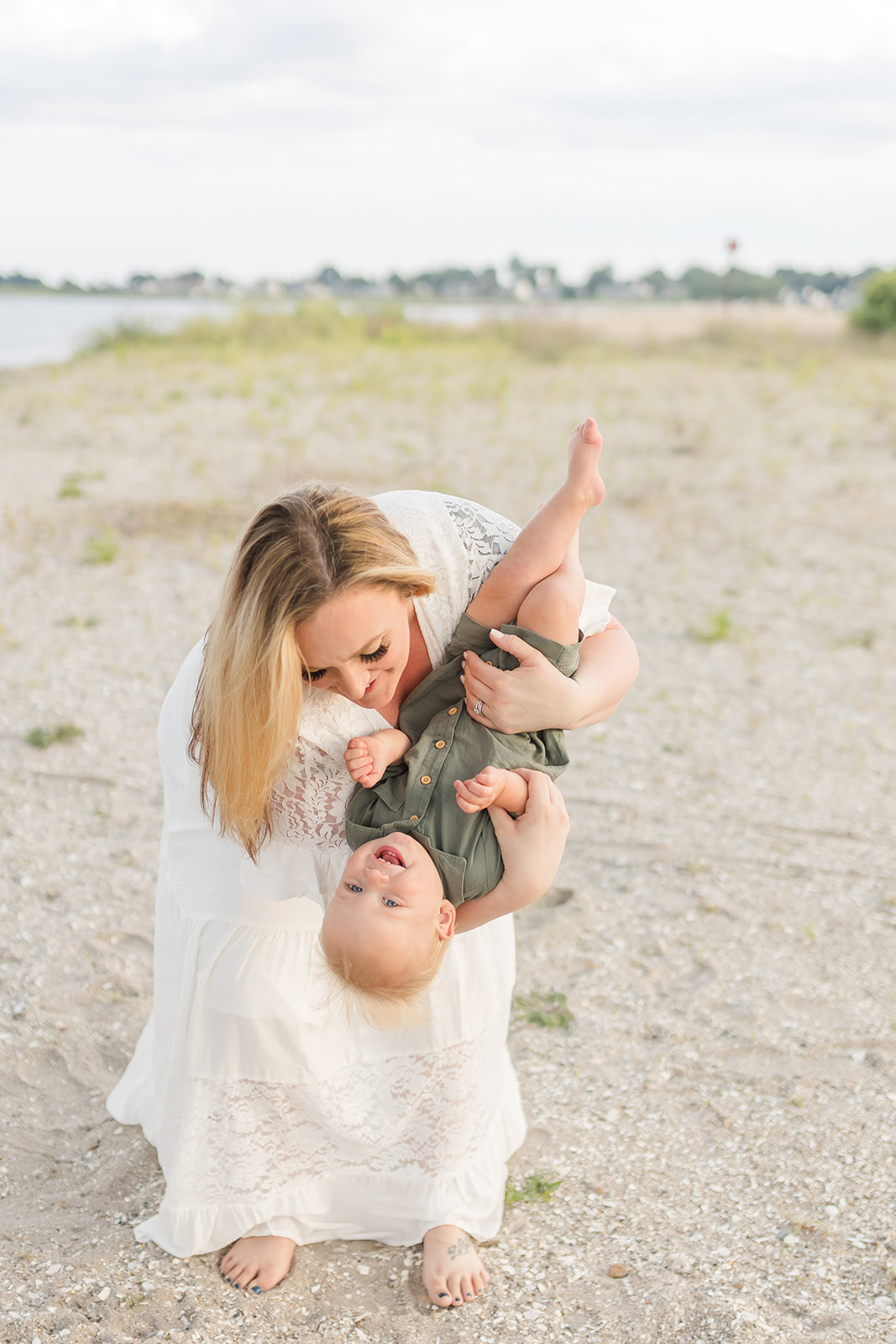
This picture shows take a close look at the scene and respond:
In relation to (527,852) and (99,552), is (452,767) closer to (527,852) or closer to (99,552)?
(527,852)

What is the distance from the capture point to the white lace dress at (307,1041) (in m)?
1.96

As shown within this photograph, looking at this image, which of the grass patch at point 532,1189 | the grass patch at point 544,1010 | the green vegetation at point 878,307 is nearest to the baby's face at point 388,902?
the grass patch at point 532,1189

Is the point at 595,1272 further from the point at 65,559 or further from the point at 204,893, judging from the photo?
the point at 65,559

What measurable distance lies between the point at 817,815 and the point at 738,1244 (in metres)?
2.18

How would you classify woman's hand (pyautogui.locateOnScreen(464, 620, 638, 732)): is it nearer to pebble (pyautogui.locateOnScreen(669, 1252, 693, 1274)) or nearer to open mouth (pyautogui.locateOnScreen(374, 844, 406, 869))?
open mouth (pyautogui.locateOnScreen(374, 844, 406, 869))

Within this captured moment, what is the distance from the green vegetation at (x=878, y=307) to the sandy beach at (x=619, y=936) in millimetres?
12429

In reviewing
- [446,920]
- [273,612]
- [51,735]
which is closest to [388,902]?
[446,920]

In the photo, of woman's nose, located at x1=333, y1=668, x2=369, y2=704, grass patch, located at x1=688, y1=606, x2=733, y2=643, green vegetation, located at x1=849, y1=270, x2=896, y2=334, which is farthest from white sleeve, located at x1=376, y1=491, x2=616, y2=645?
green vegetation, located at x1=849, y1=270, x2=896, y2=334

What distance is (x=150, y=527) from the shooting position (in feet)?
24.3

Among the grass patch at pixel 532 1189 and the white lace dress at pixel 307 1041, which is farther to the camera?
the grass patch at pixel 532 1189

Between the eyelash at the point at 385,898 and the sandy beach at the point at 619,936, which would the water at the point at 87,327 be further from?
the eyelash at the point at 385,898

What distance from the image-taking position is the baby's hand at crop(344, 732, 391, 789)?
1.80 m

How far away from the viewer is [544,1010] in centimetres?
302

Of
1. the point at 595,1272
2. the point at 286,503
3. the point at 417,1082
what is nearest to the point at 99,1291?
the point at 417,1082
